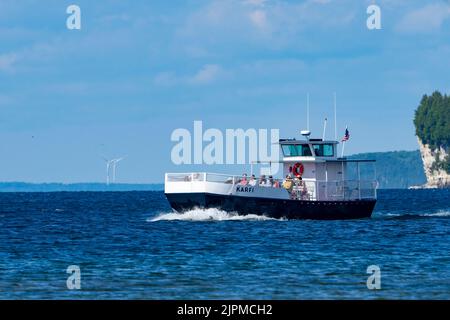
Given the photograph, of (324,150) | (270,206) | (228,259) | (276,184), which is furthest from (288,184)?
(228,259)

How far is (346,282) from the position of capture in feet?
122

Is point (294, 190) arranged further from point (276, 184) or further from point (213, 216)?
point (213, 216)

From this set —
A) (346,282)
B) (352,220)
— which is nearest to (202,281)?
(346,282)

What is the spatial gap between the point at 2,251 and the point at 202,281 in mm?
17614

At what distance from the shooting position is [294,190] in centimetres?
7144

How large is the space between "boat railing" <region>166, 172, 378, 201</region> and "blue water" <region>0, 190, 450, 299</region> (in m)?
2.20

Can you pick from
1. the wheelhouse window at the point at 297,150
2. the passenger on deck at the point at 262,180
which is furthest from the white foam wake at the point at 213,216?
the wheelhouse window at the point at 297,150

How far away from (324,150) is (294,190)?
4.30 m

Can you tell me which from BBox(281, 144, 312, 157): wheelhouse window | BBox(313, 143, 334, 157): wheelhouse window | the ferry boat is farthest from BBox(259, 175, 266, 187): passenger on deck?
BBox(313, 143, 334, 157): wheelhouse window

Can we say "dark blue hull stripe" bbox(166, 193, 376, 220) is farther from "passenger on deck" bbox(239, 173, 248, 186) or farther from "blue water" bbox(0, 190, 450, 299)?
"passenger on deck" bbox(239, 173, 248, 186)

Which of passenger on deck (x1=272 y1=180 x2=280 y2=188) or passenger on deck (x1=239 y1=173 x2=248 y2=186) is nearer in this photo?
passenger on deck (x1=239 y1=173 x2=248 y2=186)

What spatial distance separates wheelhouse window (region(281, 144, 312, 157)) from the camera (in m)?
73.3

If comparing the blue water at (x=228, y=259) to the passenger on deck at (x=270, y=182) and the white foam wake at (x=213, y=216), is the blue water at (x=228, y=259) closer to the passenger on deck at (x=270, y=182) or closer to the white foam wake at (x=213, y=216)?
the white foam wake at (x=213, y=216)
